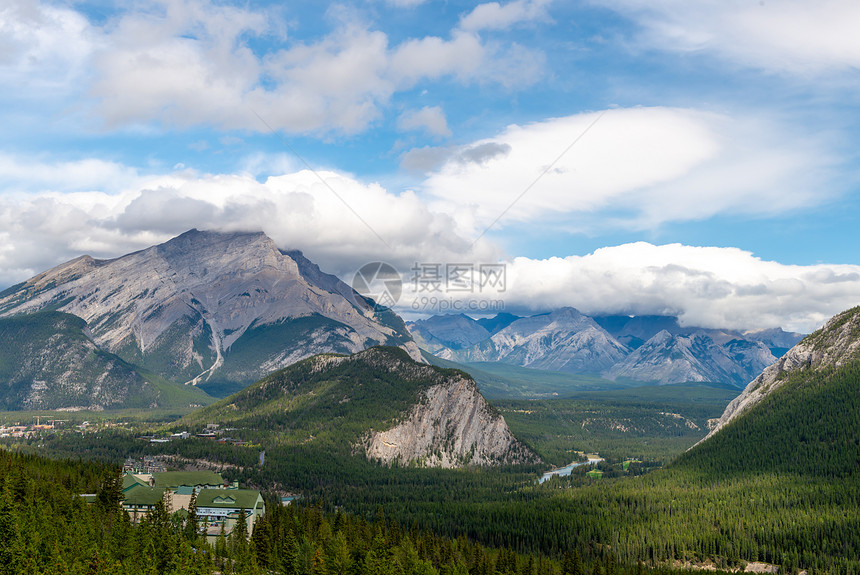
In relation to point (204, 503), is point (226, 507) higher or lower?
lower

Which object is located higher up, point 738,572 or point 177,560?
point 177,560

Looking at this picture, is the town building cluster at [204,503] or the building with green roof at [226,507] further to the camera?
the building with green roof at [226,507]

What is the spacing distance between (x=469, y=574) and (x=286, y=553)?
40.0m

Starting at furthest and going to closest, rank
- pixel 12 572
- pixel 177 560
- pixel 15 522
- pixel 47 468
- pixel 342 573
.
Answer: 1. pixel 47 468
2. pixel 342 573
3. pixel 177 560
4. pixel 15 522
5. pixel 12 572

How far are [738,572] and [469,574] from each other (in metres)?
80.8

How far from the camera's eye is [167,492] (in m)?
178

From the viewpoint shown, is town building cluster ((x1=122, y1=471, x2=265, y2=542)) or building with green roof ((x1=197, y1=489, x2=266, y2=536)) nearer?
town building cluster ((x1=122, y1=471, x2=265, y2=542))

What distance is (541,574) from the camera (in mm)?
170875

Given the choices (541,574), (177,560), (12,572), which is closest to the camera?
(12,572)

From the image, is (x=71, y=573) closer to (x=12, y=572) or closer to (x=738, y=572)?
(x=12, y=572)

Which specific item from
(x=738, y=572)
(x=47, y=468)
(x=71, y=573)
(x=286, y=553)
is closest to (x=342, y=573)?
(x=286, y=553)

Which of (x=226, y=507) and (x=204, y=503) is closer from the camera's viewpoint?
(x=204, y=503)

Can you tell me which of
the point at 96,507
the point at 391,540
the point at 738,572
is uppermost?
the point at 96,507

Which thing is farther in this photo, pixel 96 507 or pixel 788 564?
pixel 788 564
